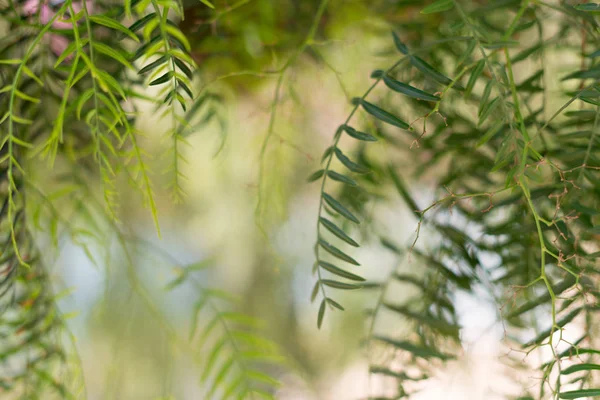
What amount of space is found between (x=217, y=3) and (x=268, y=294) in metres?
0.42

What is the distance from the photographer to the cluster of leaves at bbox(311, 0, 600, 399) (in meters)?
0.18

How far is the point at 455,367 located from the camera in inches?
13.8

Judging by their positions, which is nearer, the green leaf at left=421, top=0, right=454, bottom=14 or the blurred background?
the green leaf at left=421, top=0, right=454, bottom=14

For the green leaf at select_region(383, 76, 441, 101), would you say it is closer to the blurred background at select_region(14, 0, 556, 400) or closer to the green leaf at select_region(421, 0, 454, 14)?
the green leaf at select_region(421, 0, 454, 14)

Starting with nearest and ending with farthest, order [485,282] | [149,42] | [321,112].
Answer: [149,42]
[485,282]
[321,112]

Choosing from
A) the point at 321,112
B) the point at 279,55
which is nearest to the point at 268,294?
the point at 321,112

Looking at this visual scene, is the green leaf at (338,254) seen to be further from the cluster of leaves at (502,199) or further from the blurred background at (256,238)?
the blurred background at (256,238)

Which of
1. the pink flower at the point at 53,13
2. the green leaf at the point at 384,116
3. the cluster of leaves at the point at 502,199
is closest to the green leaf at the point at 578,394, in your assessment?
the cluster of leaves at the point at 502,199

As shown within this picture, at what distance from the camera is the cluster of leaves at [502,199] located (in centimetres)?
18

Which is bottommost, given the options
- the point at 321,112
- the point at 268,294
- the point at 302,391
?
the point at 302,391

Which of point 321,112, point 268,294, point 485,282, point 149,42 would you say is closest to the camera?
point 149,42

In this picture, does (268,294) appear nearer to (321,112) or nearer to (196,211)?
(196,211)

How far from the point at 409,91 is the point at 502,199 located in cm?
11

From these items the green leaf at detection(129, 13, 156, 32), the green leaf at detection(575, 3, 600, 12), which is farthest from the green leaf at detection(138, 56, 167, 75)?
the green leaf at detection(575, 3, 600, 12)
